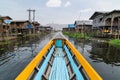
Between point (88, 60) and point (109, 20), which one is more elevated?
point (109, 20)

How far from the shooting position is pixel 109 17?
137ft

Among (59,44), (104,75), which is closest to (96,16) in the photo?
(59,44)

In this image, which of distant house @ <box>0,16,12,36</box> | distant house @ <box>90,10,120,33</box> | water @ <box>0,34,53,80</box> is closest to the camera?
water @ <box>0,34,53,80</box>

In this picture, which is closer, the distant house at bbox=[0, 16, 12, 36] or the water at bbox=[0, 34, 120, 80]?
the water at bbox=[0, 34, 120, 80]

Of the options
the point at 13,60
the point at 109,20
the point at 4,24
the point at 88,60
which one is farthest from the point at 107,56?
the point at 4,24

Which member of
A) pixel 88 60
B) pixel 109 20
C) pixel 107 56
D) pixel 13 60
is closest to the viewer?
pixel 13 60

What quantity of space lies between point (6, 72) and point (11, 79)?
A: 4.72ft

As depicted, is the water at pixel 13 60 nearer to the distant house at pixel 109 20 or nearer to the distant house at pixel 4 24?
the distant house at pixel 4 24

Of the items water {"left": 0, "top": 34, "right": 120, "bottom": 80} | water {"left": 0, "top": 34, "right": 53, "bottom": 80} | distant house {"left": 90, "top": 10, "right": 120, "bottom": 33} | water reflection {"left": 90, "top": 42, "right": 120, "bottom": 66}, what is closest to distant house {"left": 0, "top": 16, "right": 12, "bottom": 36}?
water {"left": 0, "top": 34, "right": 53, "bottom": 80}

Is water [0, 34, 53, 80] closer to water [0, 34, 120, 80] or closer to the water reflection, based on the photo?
water [0, 34, 120, 80]

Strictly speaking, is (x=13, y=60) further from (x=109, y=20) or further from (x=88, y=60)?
(x=109, y=20)

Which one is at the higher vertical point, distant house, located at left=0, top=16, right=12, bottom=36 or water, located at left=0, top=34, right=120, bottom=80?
distant house, located at left=0, top=16, right=12, bottom=36

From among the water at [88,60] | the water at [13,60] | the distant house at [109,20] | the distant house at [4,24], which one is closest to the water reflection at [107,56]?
the water at [88,60]

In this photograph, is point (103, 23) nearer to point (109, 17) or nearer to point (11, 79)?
point (109, 17)
